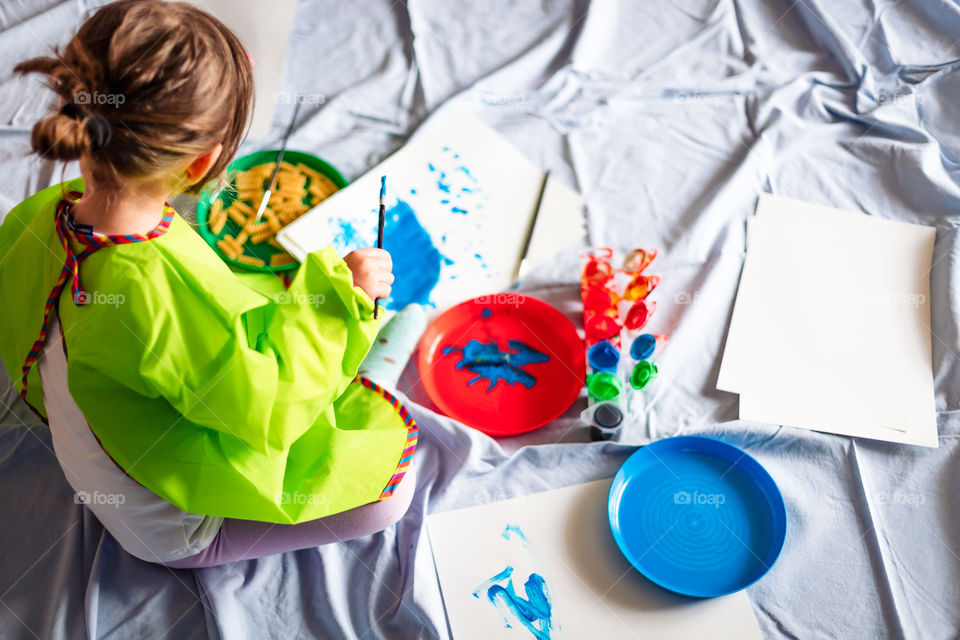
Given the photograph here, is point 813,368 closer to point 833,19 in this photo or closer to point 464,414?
point 464,414

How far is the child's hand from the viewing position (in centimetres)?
91

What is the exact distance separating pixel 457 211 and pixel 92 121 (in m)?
0.82

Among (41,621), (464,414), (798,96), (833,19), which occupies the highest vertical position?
(833,19)

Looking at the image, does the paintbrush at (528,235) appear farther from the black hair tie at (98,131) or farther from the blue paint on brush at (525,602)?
the black hair tie at (98,131)

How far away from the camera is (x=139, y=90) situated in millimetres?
698

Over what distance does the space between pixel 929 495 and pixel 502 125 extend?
41.1 inches

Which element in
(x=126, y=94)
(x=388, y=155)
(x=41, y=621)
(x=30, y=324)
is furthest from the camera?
(x=388, y=155)

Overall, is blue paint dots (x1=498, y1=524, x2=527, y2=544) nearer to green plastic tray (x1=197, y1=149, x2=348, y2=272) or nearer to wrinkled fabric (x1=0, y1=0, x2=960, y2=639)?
wrinkled fabric (x1=0, y1=0, x2=960, y2=639)

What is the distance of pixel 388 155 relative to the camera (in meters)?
1.53

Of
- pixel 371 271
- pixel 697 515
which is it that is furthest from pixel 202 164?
pixel 697 515

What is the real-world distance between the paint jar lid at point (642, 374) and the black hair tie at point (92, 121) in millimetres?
846

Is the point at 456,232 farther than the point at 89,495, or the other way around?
the point at 456,232

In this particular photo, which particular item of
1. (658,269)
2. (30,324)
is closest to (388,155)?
(658,269)

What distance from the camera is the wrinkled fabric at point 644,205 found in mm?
1073
